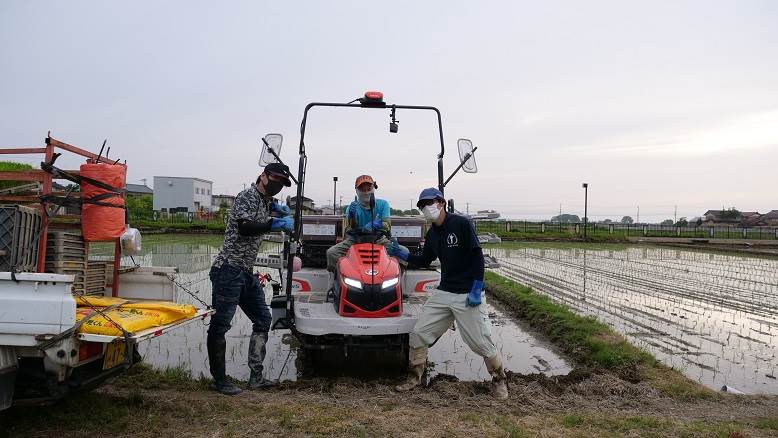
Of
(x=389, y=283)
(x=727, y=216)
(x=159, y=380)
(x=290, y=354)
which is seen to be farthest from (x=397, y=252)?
(x=727, y=216)

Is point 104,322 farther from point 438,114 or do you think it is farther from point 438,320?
point 438,114

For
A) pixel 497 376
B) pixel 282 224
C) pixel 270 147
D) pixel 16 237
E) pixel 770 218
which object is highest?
pixel 770 218

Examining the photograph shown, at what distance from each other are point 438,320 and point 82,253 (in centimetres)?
291

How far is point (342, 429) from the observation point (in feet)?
11.1

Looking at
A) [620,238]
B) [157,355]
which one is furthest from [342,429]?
[620,238]

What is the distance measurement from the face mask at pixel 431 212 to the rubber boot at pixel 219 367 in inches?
78.4

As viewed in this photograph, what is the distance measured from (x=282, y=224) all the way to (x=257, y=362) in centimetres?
124

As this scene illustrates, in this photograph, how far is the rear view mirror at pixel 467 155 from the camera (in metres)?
5.17

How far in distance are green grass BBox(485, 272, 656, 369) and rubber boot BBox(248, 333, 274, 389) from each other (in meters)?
3.42

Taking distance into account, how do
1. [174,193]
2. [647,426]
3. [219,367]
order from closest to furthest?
Result: [647,426], [219,367], [174,193]

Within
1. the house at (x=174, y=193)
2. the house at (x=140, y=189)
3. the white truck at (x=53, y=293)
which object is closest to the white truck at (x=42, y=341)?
the white truck at (x=53, y=293)

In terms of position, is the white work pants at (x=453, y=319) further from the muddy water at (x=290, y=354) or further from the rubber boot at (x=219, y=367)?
the rubber boot at (x=219, y=367)

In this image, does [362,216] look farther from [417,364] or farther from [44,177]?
[44,177]

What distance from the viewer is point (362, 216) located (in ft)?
17.5
